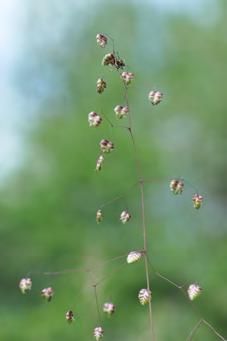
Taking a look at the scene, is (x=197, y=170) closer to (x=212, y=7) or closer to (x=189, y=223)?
(x=189, y=223)

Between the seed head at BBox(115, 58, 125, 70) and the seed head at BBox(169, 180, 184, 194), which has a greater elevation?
the seed head at BBox(115, 58, 125, 70)

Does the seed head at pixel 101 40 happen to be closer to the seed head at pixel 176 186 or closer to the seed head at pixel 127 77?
the seed head at pixel 127 77

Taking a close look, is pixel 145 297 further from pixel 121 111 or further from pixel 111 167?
pixel 111 167

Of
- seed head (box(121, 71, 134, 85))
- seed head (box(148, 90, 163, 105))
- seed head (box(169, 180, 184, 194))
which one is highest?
seed head (box(121, 71, 134, 85))

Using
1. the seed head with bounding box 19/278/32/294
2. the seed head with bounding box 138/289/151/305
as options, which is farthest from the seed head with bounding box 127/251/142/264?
the seed head with bounding box 19/278/32/294

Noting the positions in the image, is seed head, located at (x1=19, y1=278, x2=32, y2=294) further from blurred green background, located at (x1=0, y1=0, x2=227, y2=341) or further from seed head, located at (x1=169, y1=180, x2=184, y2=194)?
blurred green background, located at (x1=0, y1=0, x2=227, y2=341)

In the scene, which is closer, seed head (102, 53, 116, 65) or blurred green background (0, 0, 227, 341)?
seed head (102, 53, 116, 65)

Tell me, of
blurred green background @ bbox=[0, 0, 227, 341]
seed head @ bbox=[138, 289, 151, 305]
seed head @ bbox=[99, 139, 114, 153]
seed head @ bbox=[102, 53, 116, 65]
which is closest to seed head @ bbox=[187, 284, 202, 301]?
seed head @ bbox=[138, 289, 151, 305]

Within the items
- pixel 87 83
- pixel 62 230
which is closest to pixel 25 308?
pixel 62 230
